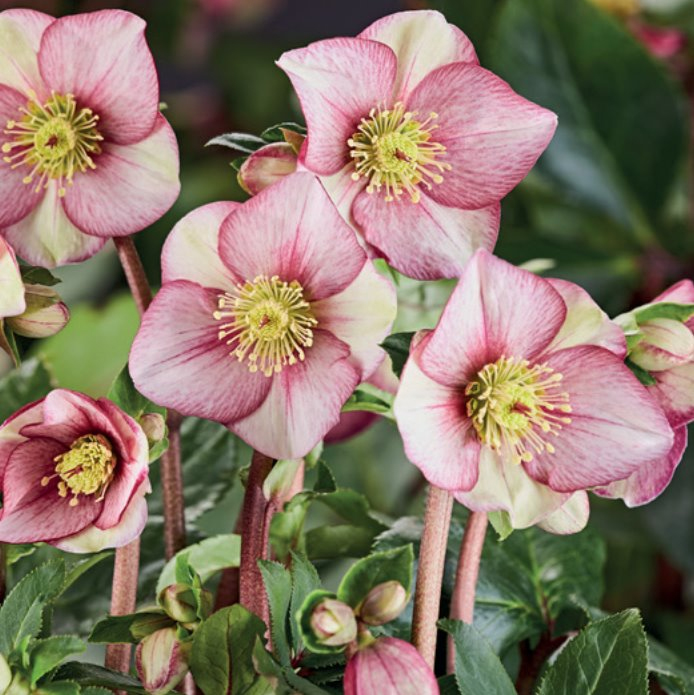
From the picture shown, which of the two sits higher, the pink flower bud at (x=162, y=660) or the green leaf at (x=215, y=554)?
the pink flower bud at (x=162, y=660)

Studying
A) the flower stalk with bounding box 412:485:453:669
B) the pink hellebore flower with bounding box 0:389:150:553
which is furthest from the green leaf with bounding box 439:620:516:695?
the pink hellebore flower with bounding box 0:389:150:553

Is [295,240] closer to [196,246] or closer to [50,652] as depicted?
[196,246]

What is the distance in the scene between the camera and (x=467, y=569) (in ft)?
1.31

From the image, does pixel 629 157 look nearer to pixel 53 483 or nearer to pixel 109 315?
pixel 109 315

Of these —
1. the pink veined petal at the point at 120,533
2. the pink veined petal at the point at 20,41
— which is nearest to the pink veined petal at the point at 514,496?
the pink veined petal at the point at 120,533

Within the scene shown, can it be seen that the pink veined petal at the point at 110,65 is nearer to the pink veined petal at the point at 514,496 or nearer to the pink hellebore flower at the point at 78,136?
the pink hellebore flower at the point at 78,136

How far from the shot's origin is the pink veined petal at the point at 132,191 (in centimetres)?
37

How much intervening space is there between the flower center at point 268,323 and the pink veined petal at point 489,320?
0.16 ft

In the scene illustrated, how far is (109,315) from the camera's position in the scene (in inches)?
30.9

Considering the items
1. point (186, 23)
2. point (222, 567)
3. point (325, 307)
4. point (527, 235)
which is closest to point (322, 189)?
point (325, 307)

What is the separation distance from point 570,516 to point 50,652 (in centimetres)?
17

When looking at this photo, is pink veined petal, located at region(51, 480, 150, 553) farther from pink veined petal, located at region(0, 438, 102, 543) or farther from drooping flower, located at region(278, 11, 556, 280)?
drooping flower, located at region(278, 11, 556, 280)

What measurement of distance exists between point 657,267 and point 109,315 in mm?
404

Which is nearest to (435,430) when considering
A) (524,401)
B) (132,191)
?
(524,401)
